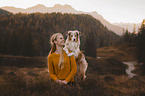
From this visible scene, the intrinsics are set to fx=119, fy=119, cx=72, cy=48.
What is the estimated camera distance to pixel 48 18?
170m

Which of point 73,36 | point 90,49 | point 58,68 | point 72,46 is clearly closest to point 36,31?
point 90,49

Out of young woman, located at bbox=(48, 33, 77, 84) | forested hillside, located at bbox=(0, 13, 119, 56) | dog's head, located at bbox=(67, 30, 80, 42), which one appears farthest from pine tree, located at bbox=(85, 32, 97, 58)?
young woman, located at bbox=(48, 33, 77, 84)

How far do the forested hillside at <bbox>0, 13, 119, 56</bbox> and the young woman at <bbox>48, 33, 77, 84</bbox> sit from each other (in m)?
61.6

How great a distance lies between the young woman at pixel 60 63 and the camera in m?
3.45

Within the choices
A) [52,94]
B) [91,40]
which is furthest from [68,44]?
[91,40]

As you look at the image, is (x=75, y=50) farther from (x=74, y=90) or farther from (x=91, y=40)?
(x=91, y=40)

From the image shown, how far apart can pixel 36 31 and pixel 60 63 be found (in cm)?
13656

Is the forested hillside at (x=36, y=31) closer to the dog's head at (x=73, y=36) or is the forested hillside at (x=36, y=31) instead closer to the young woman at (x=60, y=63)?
the dog's head at (x=73, y=36)

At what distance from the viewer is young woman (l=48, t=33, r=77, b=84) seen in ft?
11.3

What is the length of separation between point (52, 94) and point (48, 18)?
17526cm

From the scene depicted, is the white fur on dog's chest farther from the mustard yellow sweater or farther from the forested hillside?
the forested hillside

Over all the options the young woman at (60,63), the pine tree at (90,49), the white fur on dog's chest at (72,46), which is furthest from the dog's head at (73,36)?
the pine tree at (90,49)

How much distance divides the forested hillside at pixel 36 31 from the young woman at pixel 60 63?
61.6m

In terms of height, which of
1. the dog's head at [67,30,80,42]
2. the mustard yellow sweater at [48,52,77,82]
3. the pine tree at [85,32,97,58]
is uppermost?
the dog's head at [67,30,80,42]
